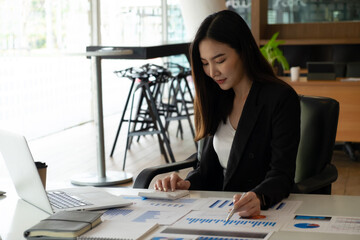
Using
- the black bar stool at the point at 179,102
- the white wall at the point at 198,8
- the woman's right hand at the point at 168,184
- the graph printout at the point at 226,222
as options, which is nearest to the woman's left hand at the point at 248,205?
the graph printout at the point at 226,222

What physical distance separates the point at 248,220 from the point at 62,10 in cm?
714

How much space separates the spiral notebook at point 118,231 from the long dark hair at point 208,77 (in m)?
0.77

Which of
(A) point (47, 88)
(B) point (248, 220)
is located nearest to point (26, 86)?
(A) point (47, 88)

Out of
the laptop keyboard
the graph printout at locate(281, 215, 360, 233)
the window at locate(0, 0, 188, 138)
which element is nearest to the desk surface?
the window at locate(0, 0, 188, 138)

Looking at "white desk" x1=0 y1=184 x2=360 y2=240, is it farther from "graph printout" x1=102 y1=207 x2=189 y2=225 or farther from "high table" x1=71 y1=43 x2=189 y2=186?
"high table" x1=71 y1=43 x2=189 y2=186

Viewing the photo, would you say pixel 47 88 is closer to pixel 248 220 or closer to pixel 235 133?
pixel 235 133

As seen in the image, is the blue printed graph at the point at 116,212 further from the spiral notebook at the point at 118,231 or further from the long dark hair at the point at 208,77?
the long dark hair at the point at 208,77

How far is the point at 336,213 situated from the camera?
166 centimetres

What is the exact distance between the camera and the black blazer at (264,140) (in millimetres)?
2045

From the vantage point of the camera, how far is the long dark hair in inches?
82.8

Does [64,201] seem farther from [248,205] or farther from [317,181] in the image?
[317,181]

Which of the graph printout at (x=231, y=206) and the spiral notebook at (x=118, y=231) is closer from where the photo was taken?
the spiral notebook at (x=118, y=231)

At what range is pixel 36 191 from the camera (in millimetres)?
1625

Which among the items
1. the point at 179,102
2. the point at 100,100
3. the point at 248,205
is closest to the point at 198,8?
the point at 179,102
